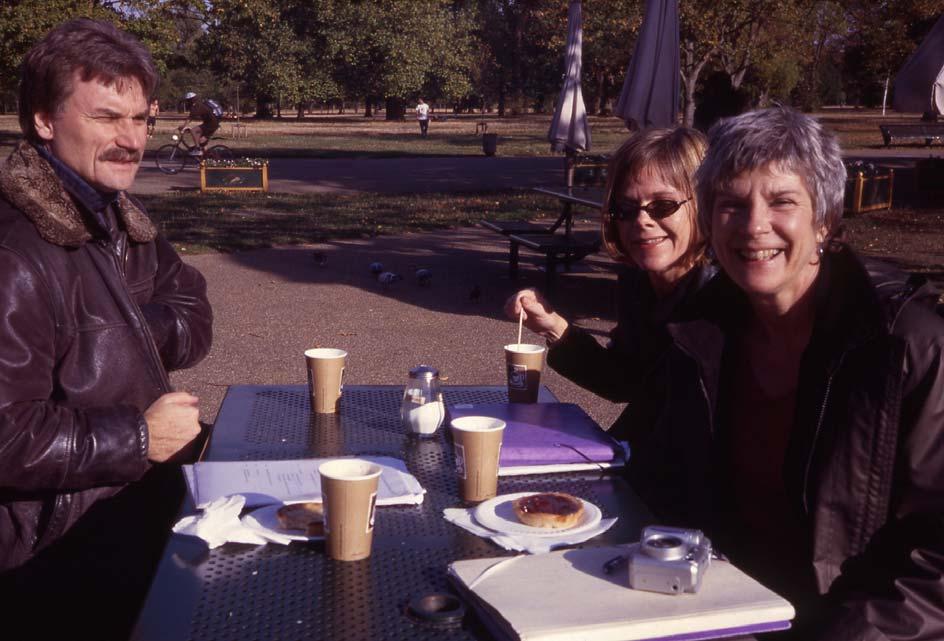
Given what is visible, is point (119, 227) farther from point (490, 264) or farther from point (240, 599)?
point (490, 264)

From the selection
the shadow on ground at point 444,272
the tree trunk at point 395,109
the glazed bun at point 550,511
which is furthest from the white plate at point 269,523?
the tree trunk at point 395,109

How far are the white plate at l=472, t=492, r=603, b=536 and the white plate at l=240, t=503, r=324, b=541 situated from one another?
0.37m

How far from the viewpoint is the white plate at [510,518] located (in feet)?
7.04

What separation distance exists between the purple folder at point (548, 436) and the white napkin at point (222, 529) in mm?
705

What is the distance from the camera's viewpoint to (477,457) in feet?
7.66

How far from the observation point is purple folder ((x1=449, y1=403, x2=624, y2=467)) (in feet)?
8.54

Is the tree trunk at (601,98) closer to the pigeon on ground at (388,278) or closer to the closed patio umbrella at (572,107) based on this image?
the closed patio umbrella at (572,107)

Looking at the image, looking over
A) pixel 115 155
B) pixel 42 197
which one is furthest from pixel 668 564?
pixel 115 155

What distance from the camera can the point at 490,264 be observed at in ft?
36.3

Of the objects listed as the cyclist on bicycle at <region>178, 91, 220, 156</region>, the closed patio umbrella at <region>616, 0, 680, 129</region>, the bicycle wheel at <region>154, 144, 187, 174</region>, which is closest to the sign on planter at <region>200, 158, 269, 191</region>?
the bicycle wheel at <region>154, 144, 187, 174</region>

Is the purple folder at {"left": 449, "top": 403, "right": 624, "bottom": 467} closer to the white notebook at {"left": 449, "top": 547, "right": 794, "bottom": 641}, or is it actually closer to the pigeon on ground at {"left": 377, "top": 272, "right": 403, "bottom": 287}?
the white notebook at {"left": 449, "top": 547, "right": 794, "bottom": 641}

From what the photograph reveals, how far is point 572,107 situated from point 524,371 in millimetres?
9389

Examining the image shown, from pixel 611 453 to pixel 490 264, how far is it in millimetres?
8475

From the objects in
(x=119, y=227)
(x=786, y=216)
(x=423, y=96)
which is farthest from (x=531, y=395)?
(x=423, y=96)
